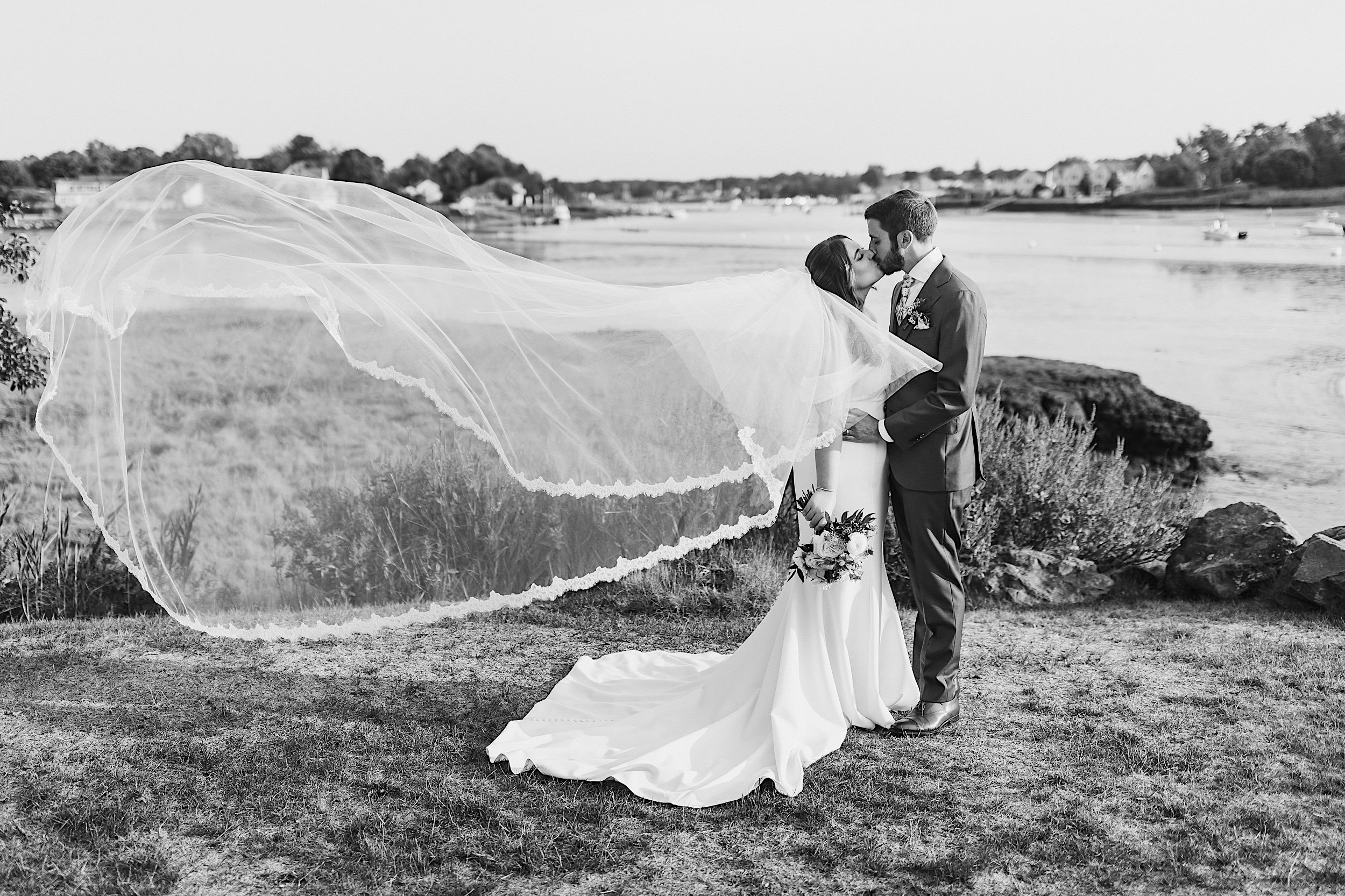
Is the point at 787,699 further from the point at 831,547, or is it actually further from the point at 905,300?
the point at 905,300

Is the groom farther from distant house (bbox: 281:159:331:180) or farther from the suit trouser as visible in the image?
distant house (bbox: 281:159:331:180)

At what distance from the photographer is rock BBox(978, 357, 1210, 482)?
36.3ft

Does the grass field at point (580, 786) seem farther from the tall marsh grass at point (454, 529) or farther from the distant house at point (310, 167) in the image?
the distant house at point (310, 167)

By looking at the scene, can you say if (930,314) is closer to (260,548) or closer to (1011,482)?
(260,548)

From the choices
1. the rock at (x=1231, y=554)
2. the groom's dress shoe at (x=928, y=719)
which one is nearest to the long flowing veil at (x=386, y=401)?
the groom's dress shoe at (x=928, y=719)

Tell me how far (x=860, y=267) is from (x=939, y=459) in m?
0.81

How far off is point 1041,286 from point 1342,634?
31.9 metres

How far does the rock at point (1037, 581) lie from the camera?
6.71 metres

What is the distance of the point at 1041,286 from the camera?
35750 mm

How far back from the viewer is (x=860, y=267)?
402cm

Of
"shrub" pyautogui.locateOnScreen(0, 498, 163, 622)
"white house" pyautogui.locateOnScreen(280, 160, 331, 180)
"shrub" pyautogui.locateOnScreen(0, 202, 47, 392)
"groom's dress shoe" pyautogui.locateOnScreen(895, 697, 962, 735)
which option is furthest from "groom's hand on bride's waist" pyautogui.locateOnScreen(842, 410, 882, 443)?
"white house" pyautogui.locateOnScreen(280, 160, 331, 180)

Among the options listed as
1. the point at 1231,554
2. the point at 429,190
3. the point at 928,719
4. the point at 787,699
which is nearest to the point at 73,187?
the point at 787,699

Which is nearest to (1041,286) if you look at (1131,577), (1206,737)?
(1131,577)

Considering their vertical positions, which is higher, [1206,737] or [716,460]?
[716,460]
